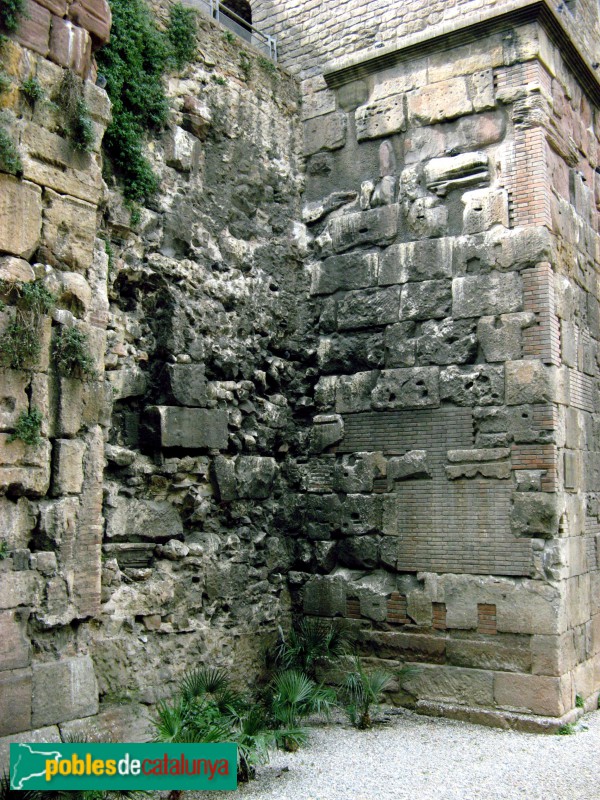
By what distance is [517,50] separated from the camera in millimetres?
7590

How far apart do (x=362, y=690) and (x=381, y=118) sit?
16.7 ft

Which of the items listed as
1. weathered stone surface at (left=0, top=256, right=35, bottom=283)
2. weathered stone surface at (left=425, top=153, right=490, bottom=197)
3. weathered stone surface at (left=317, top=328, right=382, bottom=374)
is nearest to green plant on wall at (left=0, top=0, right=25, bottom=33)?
weathered stone surface at (left=0, top=256, right=35, bottom=283)

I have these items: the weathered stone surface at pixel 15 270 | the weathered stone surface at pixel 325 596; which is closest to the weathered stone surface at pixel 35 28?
the weathered stone surface at pixel 15 270

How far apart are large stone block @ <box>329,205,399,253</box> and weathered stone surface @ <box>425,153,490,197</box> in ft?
1.38

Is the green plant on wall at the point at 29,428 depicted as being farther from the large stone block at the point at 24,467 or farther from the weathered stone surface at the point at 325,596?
the weathered stone surface at the point at 325,596

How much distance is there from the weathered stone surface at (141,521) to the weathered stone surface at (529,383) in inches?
112

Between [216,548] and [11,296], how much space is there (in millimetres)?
2939

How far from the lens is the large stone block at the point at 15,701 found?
4.89m

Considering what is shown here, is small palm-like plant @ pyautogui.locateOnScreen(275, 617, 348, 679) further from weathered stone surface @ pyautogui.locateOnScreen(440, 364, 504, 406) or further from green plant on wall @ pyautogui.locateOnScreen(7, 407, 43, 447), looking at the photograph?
green plant on wall @ pyautogui.locateOnScreen(7, 407, 43, 447)

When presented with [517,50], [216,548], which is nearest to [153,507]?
[216,548]

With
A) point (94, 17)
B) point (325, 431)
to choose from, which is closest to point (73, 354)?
point (94, 17)

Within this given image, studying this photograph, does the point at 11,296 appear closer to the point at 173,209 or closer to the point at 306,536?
the point at 173,209

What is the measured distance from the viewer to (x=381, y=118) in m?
8.24

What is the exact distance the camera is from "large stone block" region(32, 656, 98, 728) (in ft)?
16.7
